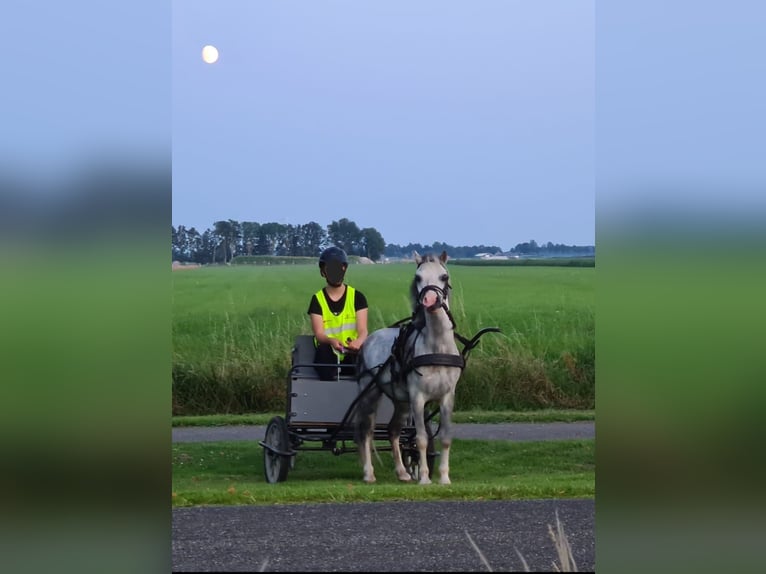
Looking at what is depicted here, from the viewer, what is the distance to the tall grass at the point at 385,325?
15.2 m

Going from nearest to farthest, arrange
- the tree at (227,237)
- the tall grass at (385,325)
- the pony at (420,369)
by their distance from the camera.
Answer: the pony at (420,369) → the tall grass at (385,325) → the tree at (227,237)

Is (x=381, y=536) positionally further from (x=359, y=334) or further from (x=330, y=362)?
(x=330, y=362)

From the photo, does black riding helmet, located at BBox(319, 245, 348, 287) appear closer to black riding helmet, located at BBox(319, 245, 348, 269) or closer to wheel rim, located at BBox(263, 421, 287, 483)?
black riding helmet, located at BBox(319, 245, 348, 269)

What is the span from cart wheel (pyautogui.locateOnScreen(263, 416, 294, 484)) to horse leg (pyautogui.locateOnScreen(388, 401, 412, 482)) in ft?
3.18

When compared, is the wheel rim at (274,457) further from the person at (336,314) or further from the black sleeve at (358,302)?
the black sleeve at (358,302)

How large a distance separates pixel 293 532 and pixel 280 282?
11420 mm

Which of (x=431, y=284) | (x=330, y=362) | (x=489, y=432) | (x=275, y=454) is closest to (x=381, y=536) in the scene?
(x=431, y=284)

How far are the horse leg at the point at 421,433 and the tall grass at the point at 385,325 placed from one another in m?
5.48

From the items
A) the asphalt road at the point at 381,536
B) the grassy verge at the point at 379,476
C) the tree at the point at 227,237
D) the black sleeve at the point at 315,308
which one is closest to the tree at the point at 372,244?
the tree at the point at 227,237

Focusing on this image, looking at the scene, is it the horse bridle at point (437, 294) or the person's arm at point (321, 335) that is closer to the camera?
the horse bridle at point (437, 294)

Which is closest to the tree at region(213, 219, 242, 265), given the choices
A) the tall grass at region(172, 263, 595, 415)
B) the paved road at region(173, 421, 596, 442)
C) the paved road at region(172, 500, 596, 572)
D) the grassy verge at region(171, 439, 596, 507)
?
the tall grass at region(172, 263, 595, 415)
